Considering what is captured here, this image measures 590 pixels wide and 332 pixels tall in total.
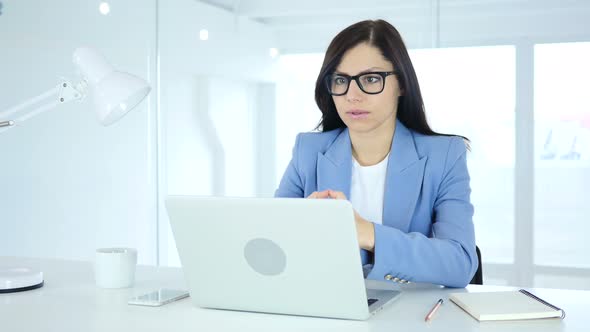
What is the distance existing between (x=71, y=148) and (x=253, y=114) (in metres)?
1.06

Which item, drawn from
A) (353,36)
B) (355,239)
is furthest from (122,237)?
(355,239)

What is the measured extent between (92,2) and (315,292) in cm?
330

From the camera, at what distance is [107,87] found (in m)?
1.64

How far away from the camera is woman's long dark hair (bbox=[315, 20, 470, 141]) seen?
211 cm

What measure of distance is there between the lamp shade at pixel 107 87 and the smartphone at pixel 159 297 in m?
0.41


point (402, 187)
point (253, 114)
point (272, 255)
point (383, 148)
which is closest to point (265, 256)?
point (272, 255)

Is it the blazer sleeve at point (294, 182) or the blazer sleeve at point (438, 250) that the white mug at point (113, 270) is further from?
the blazer sleeve at point (294, 182)

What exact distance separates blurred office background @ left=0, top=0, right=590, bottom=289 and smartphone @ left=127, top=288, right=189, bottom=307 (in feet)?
7.97

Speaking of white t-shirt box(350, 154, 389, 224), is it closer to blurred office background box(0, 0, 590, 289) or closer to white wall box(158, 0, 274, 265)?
blurred office background box(0, 0, 590, 289)

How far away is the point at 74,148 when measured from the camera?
4062 mm

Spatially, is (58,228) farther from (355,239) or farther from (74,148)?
(355,239)

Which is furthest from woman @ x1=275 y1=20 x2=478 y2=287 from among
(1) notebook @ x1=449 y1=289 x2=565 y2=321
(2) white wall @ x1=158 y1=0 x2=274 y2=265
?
(2) white wall @ x1=158 y1=0 x2=274 y2=265

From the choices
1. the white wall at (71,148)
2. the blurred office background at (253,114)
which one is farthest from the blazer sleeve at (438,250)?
the white wall at (71,148)

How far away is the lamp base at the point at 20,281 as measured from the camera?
1.69 metres
